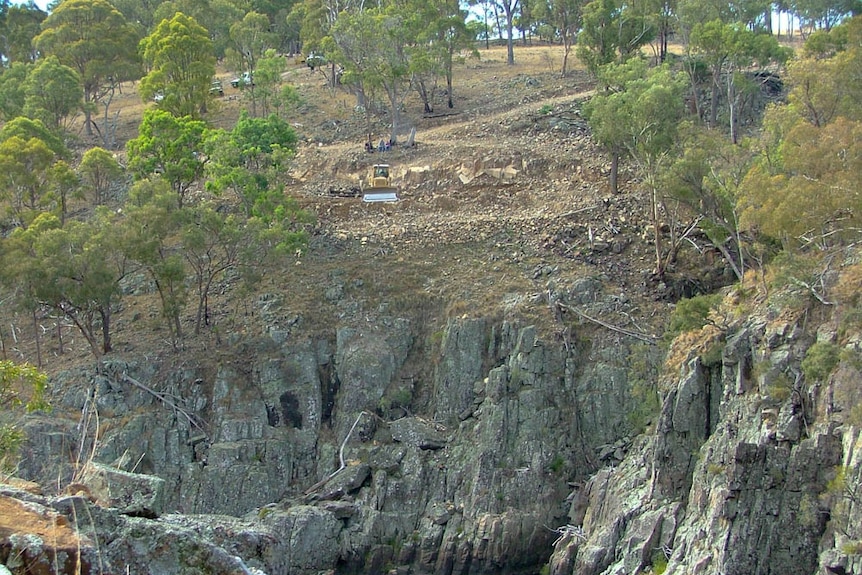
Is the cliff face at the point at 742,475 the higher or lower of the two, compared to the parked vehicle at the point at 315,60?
lower

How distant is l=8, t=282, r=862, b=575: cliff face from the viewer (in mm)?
25188

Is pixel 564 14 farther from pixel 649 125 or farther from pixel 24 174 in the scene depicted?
pixel 24 174

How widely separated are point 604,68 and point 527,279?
11764mm

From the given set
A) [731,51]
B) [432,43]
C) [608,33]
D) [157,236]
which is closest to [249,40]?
[432,43]

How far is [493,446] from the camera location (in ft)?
110

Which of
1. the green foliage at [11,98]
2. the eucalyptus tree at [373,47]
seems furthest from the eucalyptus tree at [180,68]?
the green foliage at [11,98]

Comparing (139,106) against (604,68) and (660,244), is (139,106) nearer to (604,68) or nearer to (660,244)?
(604,68)

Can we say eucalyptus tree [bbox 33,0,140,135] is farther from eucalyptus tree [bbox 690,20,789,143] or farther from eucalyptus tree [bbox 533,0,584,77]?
eucalyptus tree [bbox 690,20,789,143]

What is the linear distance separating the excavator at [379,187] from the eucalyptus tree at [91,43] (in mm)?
16433

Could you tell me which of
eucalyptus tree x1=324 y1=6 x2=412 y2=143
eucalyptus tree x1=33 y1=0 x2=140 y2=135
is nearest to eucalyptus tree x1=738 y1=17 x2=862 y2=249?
eucalyptus tree x1=324 y1=6 x2=412 y2=143

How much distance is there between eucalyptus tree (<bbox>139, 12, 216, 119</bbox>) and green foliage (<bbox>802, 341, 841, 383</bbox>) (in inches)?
1132

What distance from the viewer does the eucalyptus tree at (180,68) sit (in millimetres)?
45656

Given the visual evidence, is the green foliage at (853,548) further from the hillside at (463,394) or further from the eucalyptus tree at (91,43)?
the eucalyptus tree at (91,43)

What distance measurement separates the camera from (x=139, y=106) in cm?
6128
